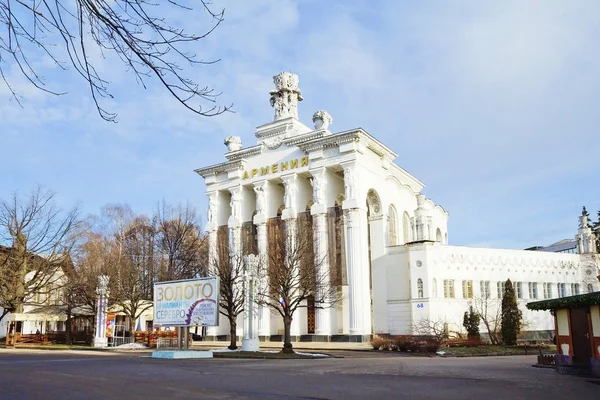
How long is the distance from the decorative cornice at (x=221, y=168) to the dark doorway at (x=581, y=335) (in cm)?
3485

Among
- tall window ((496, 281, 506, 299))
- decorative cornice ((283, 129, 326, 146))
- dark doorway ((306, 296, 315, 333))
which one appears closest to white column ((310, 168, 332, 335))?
dark doorway ((306, 296, 315, 333))

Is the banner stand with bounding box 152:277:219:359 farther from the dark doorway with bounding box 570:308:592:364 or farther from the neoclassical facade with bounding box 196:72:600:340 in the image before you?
the dark doorway with bounding box 570:308:592:364

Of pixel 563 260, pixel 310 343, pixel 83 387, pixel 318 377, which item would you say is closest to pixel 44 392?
pixel 83 387

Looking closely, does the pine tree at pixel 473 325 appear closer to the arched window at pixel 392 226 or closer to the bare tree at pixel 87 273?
the arched window at pixel 392 226

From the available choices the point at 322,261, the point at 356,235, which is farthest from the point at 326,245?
the point at 322,261

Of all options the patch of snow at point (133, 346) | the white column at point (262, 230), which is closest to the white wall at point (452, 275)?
the white column at point (262, 230)

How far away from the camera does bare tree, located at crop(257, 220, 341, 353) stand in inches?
1224

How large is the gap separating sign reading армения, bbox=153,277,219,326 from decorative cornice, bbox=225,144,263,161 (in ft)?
70.0

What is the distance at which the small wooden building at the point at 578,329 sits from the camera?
16953 mm

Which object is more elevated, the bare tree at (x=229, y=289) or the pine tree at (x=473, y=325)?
the bare tree at (x=229, y=289)

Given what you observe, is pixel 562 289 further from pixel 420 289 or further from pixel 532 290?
pixel 420 289

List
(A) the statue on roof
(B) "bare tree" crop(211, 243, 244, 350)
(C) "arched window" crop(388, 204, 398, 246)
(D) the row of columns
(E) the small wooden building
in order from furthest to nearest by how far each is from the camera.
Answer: (A) the statue on roof → (C) "arched window" crop(388, 204, 398, 246) → (D) the row of columns → (B) "bare tree" crop(211, 243, 244, 350) → (E) the small wooden building

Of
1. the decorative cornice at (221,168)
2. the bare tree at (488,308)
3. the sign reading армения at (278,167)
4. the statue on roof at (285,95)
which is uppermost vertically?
the statue on roof at (285,95)

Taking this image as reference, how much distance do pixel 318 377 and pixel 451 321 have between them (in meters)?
26.4
